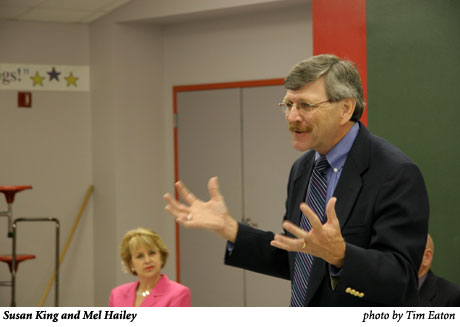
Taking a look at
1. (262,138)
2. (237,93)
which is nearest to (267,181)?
(262,138)

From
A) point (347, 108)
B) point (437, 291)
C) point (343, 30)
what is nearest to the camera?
point (347, 108)

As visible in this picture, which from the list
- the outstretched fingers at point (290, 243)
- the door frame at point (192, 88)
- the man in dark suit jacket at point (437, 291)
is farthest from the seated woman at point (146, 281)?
the door frame at point (192, 88)

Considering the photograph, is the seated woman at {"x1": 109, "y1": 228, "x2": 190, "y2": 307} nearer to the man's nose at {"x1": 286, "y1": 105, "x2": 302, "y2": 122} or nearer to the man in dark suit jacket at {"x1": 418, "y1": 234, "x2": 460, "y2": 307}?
the man in dark suit jacket at {"x1": 418, "y1": 234, "x2": 460, "y2": 307}

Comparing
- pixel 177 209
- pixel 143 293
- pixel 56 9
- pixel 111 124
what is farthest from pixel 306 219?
pixel 56 9

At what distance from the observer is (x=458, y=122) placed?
11.8ft

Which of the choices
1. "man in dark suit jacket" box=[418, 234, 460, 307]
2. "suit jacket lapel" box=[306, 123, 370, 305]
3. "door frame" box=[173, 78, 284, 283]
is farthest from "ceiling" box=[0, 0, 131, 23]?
"suit jacket lapel" box=[306, 123, 370, 305]

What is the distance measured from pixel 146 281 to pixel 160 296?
17 cm

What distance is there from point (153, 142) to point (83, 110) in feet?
2.41

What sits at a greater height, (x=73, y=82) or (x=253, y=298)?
(x=73, y=82)

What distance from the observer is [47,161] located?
629cm

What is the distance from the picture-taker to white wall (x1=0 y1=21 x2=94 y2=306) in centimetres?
612

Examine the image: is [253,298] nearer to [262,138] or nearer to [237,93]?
[262,138]

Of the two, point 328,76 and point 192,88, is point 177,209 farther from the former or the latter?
point 192,88
